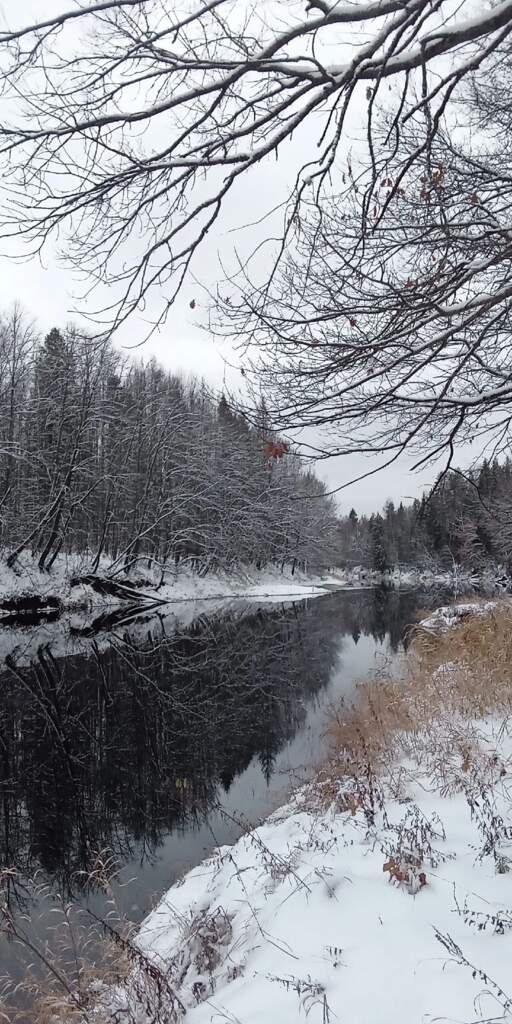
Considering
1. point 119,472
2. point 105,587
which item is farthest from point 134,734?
point 119,472

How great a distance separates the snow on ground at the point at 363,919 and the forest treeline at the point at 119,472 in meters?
16.4


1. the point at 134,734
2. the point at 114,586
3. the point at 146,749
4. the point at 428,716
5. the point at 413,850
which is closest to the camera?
the point at 413,850

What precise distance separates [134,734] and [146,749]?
0.79m

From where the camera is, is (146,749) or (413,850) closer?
(413,850)

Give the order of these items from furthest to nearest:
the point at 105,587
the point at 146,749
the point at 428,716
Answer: the point at 105,587
the point at 146,749
the point at 428,716

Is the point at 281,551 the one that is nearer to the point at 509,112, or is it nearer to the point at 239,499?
the point at 239,499

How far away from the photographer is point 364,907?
110 inches

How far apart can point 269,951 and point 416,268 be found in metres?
4.12

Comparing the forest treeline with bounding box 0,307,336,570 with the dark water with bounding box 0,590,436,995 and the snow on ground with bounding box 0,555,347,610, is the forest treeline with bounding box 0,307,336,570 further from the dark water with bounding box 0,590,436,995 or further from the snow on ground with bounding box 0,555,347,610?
the dark water with bounding box 0,590,436,995

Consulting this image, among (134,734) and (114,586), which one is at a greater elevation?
(114,586)

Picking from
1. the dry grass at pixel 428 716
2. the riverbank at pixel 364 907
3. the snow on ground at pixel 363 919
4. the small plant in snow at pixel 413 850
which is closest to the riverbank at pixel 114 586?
the dry grass at pixel 428 716

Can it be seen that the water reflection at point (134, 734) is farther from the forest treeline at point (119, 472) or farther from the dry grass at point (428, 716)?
the forest treeline at point (119, 472)

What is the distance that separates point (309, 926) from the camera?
281 cm

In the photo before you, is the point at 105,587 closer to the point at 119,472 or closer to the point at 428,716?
the point at 119,472
